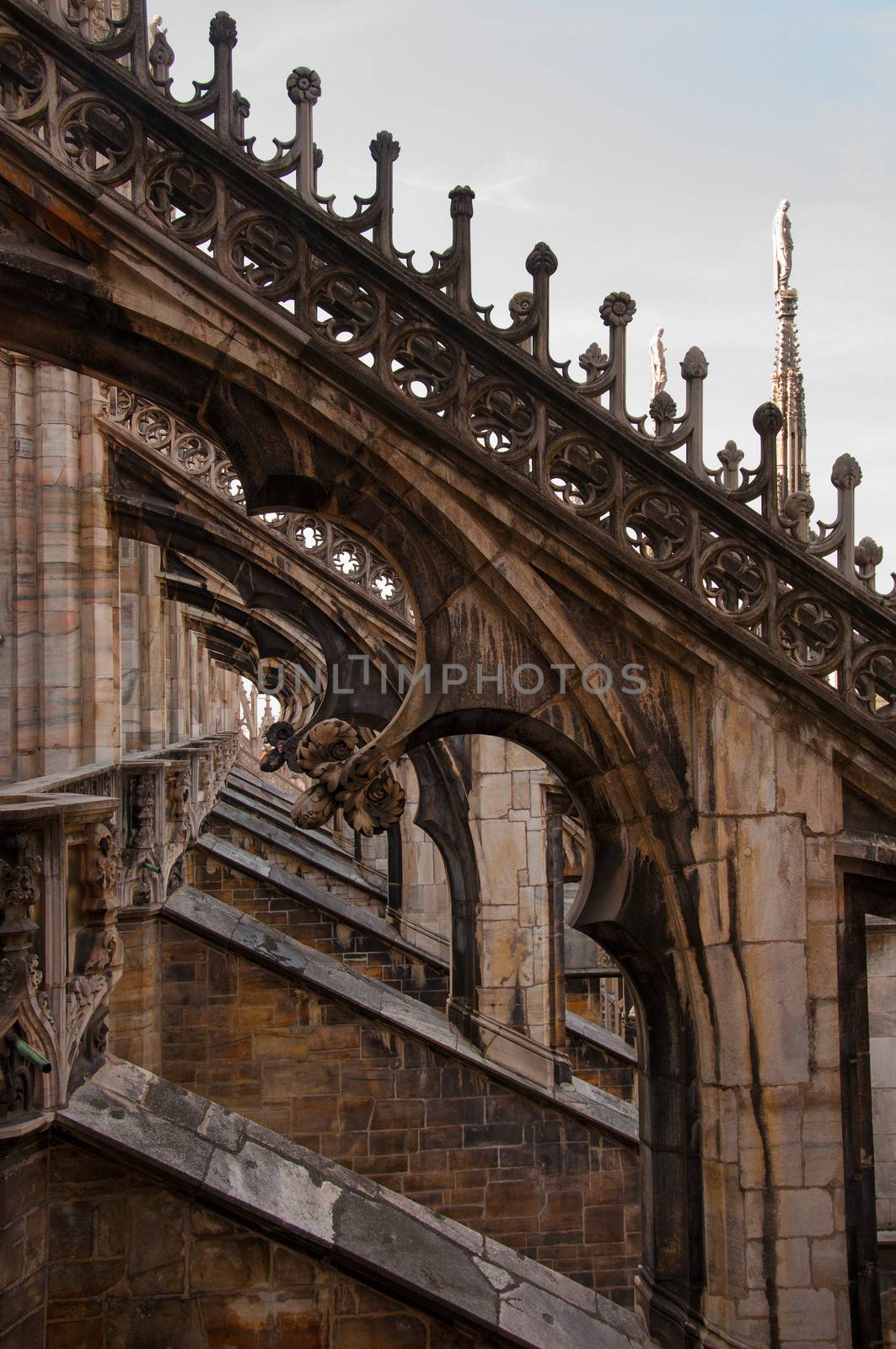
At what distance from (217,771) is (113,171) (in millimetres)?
11788

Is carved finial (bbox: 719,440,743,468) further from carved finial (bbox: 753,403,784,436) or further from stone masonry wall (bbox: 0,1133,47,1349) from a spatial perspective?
stone masonry wall (bbox: 0,1133,47,1349)

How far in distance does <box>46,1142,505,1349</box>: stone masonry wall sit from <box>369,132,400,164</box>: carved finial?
345cm

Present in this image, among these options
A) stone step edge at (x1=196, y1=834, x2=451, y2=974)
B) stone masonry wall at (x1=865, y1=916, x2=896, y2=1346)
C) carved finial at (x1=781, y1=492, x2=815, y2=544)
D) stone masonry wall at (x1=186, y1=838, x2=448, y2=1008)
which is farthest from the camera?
stone masonry wall at (x1=186, y1=838, x2=448, y2=1008)

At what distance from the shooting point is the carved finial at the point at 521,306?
13.9ft

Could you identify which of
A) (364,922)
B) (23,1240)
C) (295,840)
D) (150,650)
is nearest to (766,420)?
(23,1240)

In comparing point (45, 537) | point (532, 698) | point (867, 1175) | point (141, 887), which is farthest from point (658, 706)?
point (45, 537)

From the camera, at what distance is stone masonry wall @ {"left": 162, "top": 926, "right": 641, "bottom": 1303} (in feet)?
31.6

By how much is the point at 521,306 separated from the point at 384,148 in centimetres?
66

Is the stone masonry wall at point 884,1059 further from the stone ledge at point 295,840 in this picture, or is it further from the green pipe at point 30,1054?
the stone ledge at point 295,840

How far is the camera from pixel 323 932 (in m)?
14.3

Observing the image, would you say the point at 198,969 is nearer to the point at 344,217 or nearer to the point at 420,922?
the point at 420,922

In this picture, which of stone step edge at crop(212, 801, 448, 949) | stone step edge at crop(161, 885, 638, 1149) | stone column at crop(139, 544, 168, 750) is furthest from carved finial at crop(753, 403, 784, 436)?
stone step edge at crop(212, 801, 448, 949)

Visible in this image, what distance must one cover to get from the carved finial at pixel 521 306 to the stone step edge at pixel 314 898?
9.38 meters

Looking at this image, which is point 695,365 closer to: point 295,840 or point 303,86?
point 303,86
